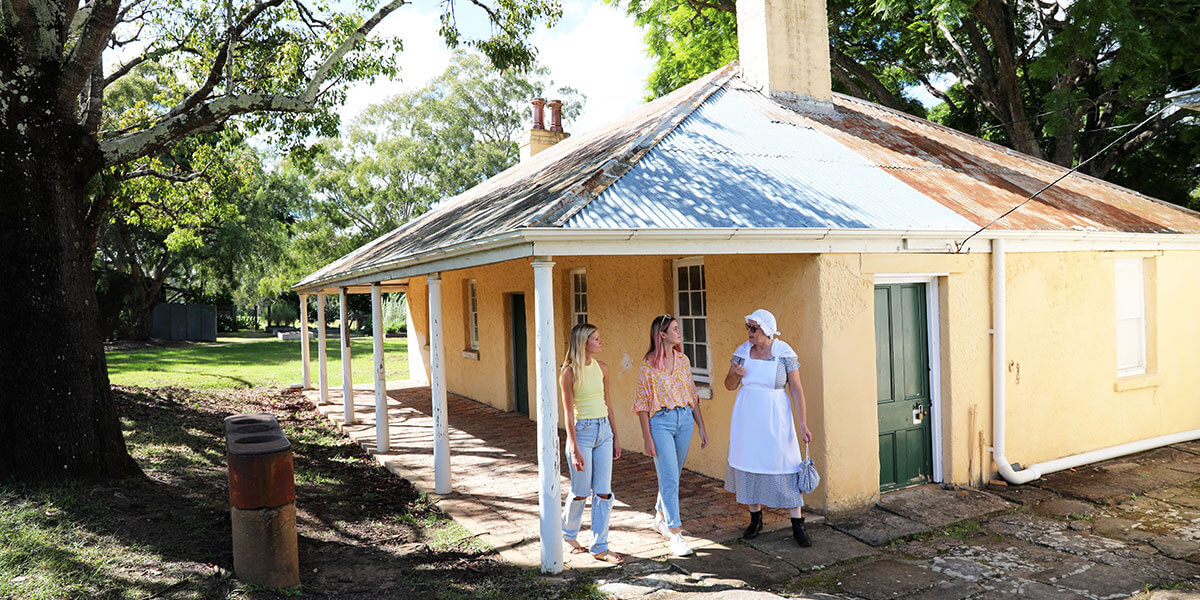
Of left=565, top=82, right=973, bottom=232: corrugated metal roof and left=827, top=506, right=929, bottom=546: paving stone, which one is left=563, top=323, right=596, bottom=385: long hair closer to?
left=565, top=82, right=973, bottom=232: corrugated metal roof

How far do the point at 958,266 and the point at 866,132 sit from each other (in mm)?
2925

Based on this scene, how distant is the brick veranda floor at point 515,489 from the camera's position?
614cm

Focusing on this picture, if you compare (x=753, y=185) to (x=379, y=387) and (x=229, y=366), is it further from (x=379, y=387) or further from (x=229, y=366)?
(x=229, y=366)

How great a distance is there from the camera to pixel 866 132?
9.61 meters

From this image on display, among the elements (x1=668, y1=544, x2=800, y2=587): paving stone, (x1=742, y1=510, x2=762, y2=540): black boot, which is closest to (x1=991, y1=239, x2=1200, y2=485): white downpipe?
(x1=742, y1=510, x2=762, y2=540): black boot

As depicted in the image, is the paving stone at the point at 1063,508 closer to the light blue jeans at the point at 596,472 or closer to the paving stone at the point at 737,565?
the paving stone at the point at 737,565

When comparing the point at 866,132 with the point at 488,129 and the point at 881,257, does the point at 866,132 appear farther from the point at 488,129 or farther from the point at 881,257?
the point at 488,129

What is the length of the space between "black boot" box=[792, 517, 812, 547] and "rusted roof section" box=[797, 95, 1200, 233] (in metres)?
3.68

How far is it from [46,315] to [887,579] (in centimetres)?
760

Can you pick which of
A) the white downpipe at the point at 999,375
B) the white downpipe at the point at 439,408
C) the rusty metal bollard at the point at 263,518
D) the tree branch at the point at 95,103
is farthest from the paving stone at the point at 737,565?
the tree branch at the point at 95,103

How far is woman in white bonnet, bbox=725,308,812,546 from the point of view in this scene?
5750 mm

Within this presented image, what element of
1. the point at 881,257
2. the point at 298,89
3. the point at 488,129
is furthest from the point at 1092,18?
the point at 488,129

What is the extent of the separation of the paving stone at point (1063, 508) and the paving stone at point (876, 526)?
1.40 metres

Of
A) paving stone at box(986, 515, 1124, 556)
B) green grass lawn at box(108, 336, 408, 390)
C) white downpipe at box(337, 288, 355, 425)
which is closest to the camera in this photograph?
paving stone at box(986, 515, 1124, 556)
